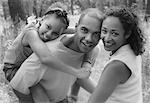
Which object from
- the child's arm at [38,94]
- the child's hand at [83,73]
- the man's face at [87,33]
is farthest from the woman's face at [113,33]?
the child's arm at [38,94]

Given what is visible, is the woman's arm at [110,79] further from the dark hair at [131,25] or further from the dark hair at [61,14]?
the dark hair at [61,14]

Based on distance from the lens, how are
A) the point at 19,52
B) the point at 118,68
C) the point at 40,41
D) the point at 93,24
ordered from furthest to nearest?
the point at 19,52 → the point at 40,41 → the point at 93,24 → the point at 118,68

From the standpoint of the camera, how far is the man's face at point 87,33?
75.4 inches

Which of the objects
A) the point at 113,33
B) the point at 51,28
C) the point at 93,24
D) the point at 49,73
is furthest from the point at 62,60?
the point at 113,33

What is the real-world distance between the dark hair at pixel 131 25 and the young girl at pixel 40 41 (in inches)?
15.4

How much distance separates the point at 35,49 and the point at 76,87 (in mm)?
585

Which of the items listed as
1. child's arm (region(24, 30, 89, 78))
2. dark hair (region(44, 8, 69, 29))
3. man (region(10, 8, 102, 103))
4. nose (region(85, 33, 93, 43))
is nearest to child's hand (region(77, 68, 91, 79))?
child's arm (region(24, 30, 89, 78))

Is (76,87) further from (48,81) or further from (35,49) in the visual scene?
(35,49)

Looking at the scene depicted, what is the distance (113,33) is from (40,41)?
0.53 metres

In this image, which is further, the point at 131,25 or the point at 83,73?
the point at 83,73

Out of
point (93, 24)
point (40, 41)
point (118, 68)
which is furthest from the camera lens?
point (40, 41)

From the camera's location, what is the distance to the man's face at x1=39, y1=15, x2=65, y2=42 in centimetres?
208

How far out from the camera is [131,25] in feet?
5.89

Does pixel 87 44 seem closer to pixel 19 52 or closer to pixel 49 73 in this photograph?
pixel 49 73
